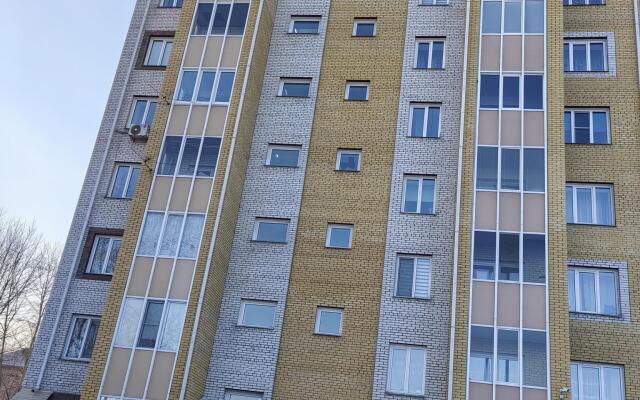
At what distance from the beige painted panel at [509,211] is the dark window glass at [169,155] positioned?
947 cm

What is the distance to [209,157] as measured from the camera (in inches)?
666

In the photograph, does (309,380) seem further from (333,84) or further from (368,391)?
(333,84)

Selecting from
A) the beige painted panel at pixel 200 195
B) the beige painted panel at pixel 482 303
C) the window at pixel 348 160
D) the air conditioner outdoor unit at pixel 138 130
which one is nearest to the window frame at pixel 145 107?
the air conditioner outdoor unit at pixel 138 130

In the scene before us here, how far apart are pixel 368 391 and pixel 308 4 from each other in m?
13.8

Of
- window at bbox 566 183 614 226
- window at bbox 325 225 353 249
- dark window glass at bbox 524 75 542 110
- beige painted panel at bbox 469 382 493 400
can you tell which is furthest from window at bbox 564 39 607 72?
beige painted panel at bbox 469 382 493 400

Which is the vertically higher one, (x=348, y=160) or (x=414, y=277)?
(x=348, y=160)

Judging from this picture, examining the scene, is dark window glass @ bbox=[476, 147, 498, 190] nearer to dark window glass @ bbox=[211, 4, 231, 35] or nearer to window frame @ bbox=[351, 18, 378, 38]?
window frame @ bbox=[351, 18, 378, 38]

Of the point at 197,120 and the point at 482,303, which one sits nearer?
the point at 482,303

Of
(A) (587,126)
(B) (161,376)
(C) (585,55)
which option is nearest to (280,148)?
(B) (161,376)

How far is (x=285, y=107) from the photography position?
1930 centimetres

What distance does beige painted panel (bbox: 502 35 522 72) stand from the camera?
16516 mm

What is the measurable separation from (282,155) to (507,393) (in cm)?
993

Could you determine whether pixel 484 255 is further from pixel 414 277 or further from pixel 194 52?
pixel 194 52

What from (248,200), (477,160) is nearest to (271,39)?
(248,200)
